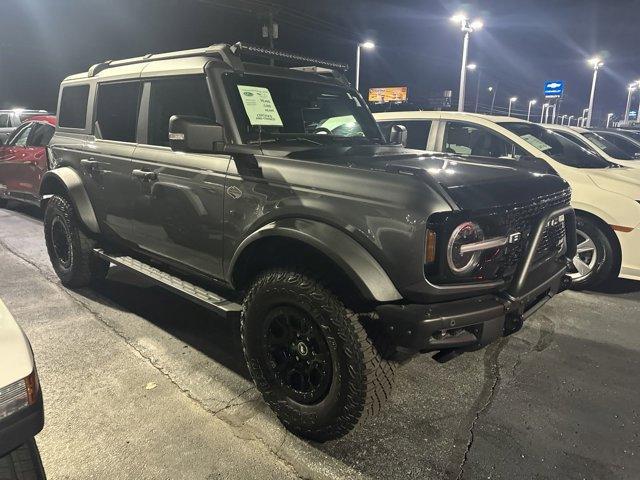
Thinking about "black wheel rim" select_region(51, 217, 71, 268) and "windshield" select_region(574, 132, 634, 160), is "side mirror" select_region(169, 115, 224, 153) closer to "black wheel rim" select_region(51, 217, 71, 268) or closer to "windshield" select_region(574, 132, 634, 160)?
"black wheel rim" select_region(51, 217, 71, 268)

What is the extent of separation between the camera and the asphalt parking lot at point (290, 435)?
2500 millimetres

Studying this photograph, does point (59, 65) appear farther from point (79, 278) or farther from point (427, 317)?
point (427, 317)

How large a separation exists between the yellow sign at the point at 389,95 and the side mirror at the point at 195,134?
52.1 meters

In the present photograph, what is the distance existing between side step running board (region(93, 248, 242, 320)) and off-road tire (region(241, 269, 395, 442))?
26 centimetres

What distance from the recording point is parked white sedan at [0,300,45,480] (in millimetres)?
1815

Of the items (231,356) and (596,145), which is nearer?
(231,356)

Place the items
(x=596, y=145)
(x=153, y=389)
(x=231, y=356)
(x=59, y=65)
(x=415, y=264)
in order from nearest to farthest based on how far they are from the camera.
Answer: (x=415, y=264), (x=153, y=389), (x=231, y=356), (x=596, y=145), (x=59, y=65)

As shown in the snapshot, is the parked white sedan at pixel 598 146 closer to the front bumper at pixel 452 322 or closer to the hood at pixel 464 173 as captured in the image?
the hood at pixel 464 173

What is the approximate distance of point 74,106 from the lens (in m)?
4.81

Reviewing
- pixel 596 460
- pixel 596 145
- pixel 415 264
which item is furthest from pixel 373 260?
pixel 596 145

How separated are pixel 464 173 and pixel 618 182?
132 inches

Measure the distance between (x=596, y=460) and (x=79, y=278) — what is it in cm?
445

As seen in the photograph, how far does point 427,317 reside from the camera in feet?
7.15

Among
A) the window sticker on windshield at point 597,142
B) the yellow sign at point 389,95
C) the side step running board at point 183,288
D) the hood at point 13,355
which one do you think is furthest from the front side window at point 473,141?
the yellow sign at point 389,95
